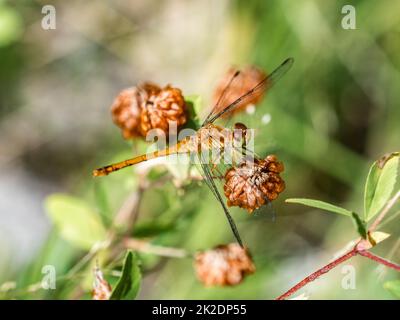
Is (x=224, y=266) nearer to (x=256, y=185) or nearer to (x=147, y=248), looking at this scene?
(x=147, y=248)

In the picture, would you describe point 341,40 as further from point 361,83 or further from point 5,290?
point 5,290

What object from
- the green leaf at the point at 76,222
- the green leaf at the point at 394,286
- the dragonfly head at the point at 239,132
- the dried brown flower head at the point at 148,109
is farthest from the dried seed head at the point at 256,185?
the green leaf at the point at 76,222

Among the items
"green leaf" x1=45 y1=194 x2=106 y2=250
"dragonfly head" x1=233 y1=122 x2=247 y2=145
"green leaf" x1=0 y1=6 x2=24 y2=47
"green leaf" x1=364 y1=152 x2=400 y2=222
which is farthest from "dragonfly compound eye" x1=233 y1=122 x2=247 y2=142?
"green leaf" x1=0 y1=6 x2=24 y2=47

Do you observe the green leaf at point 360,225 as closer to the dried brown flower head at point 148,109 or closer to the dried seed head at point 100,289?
the dried brown flower head at point 148,109

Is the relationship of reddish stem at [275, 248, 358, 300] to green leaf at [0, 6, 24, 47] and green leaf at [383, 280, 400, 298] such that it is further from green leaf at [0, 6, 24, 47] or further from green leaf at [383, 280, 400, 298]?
green leaf at [0, 6, 24, 47]

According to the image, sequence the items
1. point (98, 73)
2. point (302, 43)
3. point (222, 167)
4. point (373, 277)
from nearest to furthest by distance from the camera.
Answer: point (222, 167) → point (373, 277) → point (302, 43) → point (98, 73)

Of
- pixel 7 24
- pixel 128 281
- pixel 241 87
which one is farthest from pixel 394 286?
pixel 7 24

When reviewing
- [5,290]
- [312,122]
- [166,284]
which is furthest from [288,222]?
[5,290]
